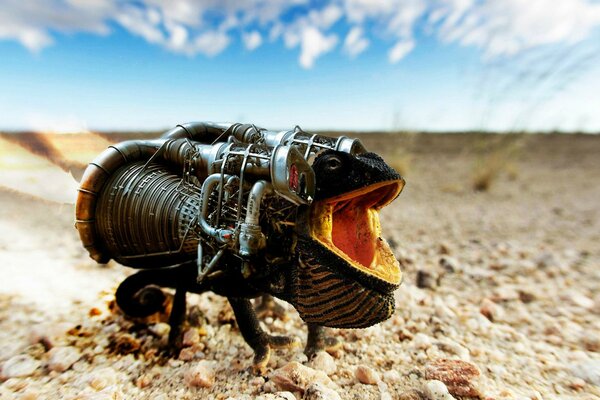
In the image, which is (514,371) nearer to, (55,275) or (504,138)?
(55,275)

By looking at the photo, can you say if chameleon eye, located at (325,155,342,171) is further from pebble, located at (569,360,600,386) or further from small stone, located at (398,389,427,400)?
pebble, located at (569,360,600,386)

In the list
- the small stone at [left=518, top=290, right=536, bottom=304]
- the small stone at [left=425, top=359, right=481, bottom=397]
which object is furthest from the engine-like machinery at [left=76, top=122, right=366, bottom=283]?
the small stone at [left=518, top=290, right=536, bottom=304]

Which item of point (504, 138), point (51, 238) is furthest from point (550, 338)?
point (504, 138)

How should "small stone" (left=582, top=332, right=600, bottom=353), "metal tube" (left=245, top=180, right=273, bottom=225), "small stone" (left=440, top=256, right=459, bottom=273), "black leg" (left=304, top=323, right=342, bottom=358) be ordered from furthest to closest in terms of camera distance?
"small stone" (left=440, top=256, right=459, bottom=273) < "small stone" (left=582, top=332, right=600, bottom=353) < "black leg" (left=304, top=323, right=342, bottom=358) < "metal tube" (left=245, top=180, right=273, bottom=225)

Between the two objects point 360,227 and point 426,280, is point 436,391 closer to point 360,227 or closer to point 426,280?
point 360,227

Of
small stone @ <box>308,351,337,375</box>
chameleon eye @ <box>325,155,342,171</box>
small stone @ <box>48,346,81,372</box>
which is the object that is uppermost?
chameleon eye @ <box>325,155,342,171</box>

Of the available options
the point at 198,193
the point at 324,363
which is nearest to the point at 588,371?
the point at 324,363
